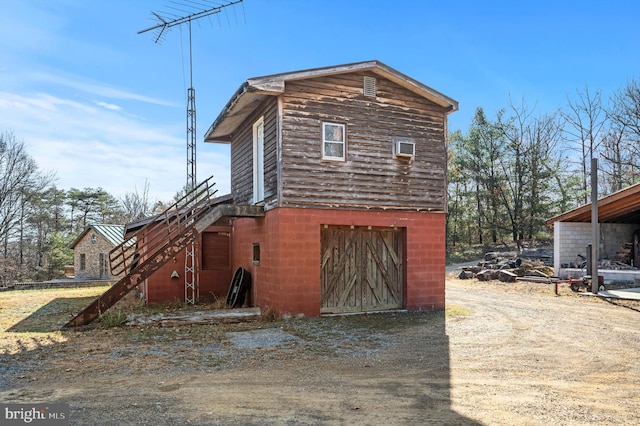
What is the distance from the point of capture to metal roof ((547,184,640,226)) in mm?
17422

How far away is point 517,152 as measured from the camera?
1462 inches

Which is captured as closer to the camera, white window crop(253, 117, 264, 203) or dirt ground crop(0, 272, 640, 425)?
dirt ground crop(0, 272, 640, 425)

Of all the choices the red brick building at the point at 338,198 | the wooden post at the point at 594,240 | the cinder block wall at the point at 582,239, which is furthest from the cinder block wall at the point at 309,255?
the cinder block wall at the point at 582,239

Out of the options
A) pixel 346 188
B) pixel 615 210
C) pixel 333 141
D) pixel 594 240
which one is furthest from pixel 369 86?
pixel 615 210

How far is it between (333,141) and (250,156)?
124 inches

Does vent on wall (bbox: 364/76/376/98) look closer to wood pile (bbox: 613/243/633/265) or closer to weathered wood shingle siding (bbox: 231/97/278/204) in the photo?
weathered wood shingle siding (bbox: 231/97/278/204)

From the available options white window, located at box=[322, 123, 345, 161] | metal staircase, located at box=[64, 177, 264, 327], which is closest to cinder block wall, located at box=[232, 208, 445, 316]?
metal staircase, located at box=[64, 177, 264, 327]

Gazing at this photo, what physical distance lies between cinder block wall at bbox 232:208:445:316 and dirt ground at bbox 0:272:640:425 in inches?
29.8

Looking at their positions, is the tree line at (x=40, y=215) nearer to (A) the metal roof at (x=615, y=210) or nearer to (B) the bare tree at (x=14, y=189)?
(B) the bare tree at (x=14, y=189)

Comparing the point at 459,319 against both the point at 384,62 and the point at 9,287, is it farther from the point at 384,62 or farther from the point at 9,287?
the point at 9,287

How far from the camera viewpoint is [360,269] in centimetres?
1238

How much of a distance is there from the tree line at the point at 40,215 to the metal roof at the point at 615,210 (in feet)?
105

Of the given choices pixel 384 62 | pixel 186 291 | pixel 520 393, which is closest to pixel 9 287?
pixel 186 291

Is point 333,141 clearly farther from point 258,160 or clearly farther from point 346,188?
point 258,160
